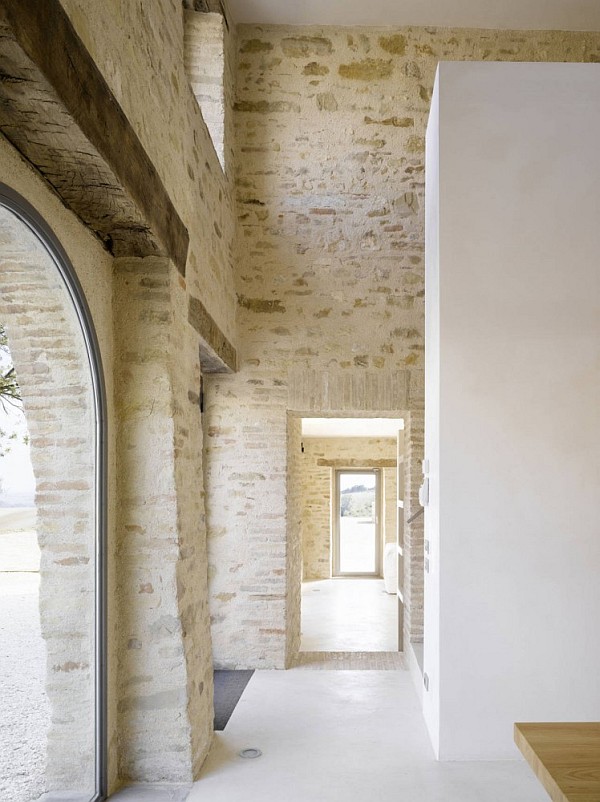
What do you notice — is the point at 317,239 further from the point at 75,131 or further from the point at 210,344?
the point at 75,131

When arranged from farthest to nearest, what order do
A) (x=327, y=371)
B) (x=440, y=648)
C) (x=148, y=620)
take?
(x=327, y=371)
(x=440, y=648)
(x=148, y=620)

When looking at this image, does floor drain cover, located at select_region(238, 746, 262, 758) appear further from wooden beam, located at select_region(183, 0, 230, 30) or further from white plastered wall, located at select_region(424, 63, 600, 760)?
wooden beam, located at select_region(183, 0, 230, 30)

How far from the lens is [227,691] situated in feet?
15.2

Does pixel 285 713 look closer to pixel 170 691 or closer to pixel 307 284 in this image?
pixel 170 691

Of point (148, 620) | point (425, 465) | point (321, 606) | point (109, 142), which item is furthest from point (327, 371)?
point (321, 606)

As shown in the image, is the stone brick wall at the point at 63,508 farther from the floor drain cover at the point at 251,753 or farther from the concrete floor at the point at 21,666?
the floor drain cover at the point at 251,753

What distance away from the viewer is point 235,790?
3.09 metres

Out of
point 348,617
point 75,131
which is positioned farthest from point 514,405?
point 348,617

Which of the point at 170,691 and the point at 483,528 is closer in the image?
the point at 170,691

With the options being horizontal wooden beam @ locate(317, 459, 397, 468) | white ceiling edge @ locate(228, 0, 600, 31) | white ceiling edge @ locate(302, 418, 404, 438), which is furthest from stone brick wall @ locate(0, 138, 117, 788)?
horizontal wooden beam @ locate(317, 459, 397, 468)

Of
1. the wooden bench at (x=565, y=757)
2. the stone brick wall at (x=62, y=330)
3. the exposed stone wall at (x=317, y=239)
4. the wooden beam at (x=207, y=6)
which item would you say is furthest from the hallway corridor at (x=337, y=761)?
the wooden beam at (x=207, y=6)

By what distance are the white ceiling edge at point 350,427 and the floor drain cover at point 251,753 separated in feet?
18.3

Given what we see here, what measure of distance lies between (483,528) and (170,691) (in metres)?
1.67

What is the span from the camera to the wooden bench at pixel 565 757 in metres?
1.58
